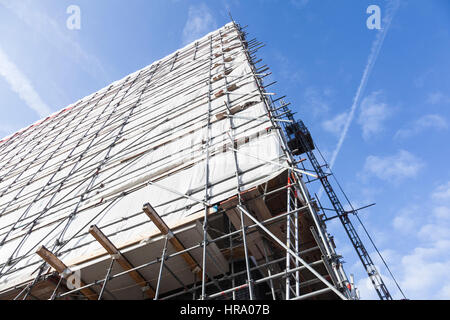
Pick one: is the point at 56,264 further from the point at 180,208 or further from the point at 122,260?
the point at 180,208

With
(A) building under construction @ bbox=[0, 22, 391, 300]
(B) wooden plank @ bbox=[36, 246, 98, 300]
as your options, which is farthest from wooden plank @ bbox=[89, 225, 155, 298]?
Result: (B) wooden plank @ bbox=[36, 246, 98, 300]

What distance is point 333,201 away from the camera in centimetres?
903

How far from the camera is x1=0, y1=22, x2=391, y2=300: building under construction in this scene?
15.5 ft

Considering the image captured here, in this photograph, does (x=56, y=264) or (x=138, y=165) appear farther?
(x=138, y=165)

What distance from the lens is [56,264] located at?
489 centimetres

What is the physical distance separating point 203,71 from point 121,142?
4.59 metres

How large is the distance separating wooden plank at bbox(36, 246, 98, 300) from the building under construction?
0.02 meters

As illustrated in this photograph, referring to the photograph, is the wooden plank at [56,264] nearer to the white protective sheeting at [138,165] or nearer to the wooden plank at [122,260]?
the white protective sheeting at [138,165]

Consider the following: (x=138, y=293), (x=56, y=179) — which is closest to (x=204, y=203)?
(x=138, y=293)

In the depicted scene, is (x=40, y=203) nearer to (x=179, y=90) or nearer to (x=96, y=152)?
(x=96, y=152)

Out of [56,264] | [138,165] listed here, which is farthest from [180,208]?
[138,165]

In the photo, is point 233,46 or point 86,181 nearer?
point 86,181

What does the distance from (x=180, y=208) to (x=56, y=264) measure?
2.18m

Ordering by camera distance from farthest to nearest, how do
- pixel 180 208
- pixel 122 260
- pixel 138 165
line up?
pixel 138 165 → pixel 180 208 → pixel 122 260
